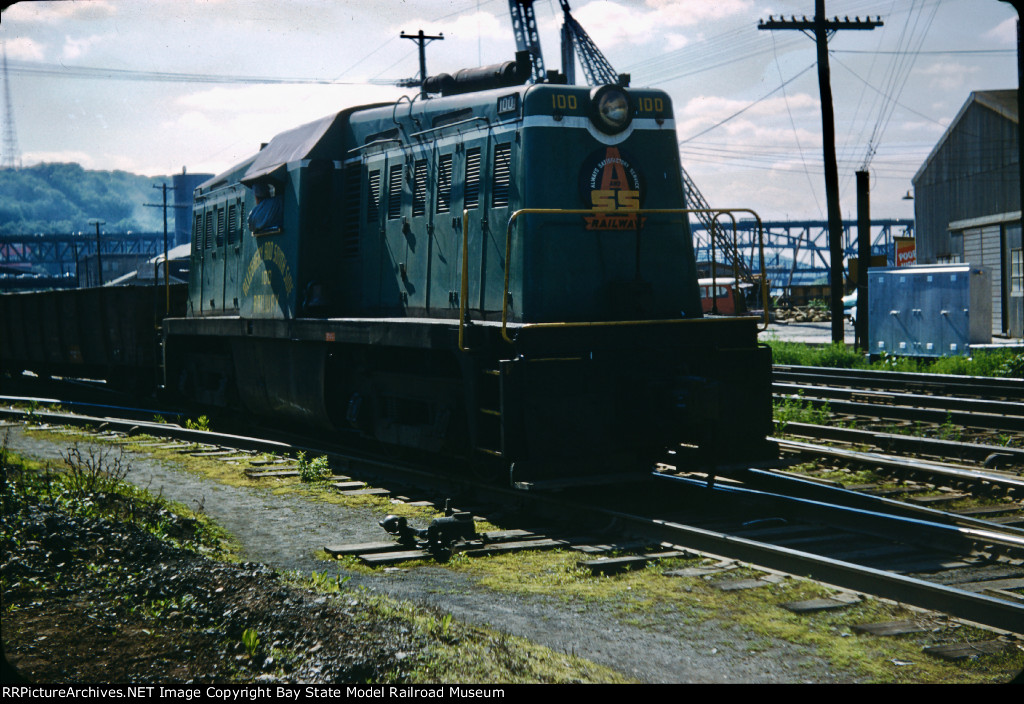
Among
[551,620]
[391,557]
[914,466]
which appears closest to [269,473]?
[391,557]

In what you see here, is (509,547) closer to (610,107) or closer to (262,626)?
(262,626)

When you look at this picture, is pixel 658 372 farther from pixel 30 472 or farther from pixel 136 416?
pixel 136 416

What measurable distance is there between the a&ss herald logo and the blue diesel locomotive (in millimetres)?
17

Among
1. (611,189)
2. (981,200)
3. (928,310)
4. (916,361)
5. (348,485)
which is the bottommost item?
(348,485)

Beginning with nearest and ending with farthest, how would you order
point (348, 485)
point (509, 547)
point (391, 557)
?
point (391, 557), point (509, 547), point (348, 485)

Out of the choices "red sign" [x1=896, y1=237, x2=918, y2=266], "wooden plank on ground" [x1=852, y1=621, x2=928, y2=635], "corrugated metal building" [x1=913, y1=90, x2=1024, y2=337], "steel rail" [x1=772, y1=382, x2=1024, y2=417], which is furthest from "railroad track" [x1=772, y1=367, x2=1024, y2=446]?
"red sign" [x1=896, y1=237, x2=918, y2=266]

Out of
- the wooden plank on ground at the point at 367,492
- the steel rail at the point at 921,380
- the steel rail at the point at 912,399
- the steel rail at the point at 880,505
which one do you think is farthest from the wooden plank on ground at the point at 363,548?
the steel rail at the point at 921,380

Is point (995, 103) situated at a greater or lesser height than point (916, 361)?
greater

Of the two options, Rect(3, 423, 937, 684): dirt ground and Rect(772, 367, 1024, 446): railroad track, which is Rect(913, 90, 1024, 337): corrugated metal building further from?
Rect(3, 423, 937, 684): dirt ground

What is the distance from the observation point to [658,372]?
7.61 metres

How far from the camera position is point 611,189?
8086 mm

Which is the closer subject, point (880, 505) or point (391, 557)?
point (391, 557)

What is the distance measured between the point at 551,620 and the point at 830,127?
21.0 m
